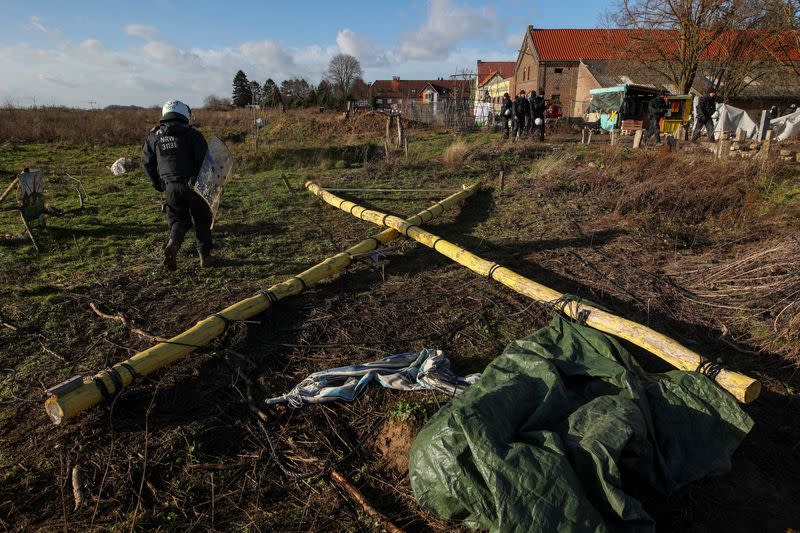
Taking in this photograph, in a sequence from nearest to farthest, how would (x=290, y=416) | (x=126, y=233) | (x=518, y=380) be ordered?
(x=518, y=380) < (x=290, y=416) < (x=126, y=233)

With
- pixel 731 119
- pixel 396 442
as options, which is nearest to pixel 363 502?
pixel 396 442

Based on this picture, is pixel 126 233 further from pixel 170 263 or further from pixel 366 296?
pixel 366 296

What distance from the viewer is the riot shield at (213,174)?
5.31m

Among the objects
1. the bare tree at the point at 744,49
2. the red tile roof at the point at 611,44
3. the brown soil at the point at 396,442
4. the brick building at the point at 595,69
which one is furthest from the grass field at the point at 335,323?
the red tile roof at the point at 611,44

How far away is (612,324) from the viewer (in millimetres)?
3654

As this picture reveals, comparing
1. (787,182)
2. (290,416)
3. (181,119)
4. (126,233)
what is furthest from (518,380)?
(787,182)

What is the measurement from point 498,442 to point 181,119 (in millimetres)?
4937

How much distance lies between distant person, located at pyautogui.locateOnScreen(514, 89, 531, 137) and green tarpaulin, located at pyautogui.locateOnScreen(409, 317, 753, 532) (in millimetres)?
12633

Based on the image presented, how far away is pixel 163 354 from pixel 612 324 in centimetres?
336

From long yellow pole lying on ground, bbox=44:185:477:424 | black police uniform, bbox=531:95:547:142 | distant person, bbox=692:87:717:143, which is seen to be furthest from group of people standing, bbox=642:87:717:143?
long yellow pole lying on ground, bbox=44:185:477:424

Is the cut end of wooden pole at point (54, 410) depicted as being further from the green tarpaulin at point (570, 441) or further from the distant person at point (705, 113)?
the distant person at point (705, 113)

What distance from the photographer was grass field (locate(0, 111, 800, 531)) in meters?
2.59

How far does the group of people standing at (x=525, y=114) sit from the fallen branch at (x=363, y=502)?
12935 millimetres

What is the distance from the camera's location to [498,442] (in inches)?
85.0
